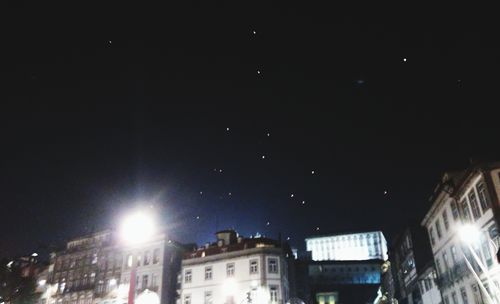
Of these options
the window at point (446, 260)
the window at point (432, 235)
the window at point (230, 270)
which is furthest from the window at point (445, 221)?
the window at point (230, 270)

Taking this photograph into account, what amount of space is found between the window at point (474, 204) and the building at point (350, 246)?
98.6 m

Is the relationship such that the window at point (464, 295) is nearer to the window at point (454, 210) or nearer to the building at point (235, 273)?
the window at point (454, 210)

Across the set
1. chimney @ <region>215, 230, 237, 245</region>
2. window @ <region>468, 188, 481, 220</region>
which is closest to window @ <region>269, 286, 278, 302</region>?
chimney @ <region>215, 230, 237, 245</region>

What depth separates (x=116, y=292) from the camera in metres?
64.0

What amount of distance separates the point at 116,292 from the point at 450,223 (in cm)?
4918

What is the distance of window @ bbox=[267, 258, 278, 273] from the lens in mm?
54938

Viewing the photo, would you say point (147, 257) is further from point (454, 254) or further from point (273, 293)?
point (454, 254)

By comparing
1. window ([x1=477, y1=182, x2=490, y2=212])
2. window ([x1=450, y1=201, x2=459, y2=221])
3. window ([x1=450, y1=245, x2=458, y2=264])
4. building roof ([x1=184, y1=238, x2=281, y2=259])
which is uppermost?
building roof ([x1=184, y1=238, x2=281, y2=259])

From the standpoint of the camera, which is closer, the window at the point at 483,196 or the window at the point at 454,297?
the window at the point at 483,196

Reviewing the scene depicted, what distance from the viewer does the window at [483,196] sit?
29794 mm

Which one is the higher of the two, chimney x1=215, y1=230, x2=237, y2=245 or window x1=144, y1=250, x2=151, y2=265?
chimney x1=215, y1=230, x2=237, y2=245

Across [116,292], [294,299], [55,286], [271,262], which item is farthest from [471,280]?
[55,286]

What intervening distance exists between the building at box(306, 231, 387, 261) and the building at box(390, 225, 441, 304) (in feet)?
238

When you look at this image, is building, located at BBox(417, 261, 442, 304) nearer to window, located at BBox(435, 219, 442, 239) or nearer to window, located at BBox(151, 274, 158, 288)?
window, located at BBox(435, 219, 442, 239)
